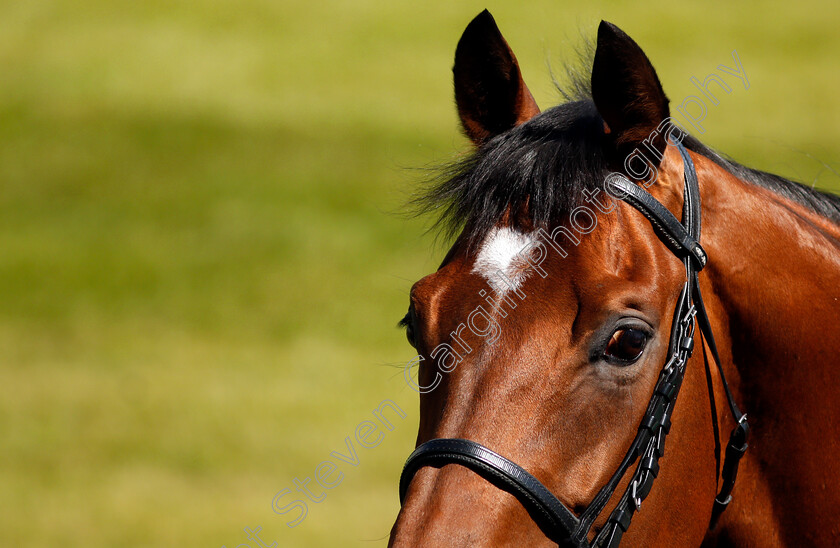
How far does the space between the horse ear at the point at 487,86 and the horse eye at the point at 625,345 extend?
0.72 m

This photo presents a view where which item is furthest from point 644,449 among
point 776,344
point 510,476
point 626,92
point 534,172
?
point 626,92

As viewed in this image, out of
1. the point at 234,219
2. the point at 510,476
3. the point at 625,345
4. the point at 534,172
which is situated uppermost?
the point at 234,219

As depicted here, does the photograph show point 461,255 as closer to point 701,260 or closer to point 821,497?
point 701,260

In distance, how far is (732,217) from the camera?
6.45 ft

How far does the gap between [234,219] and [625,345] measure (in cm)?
910

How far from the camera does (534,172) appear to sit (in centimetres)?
190

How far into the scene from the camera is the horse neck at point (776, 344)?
193cm

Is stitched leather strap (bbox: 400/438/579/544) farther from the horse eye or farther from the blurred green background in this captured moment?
the blurred green background

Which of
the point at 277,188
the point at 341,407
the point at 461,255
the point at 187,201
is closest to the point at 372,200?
the point at 277,188

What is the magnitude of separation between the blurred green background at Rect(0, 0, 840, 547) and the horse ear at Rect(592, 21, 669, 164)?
8.32ft

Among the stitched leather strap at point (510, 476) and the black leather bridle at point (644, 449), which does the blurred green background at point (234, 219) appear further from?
the stitched leather strap at point (510, 476)

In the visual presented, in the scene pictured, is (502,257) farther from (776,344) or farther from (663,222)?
(776,344)

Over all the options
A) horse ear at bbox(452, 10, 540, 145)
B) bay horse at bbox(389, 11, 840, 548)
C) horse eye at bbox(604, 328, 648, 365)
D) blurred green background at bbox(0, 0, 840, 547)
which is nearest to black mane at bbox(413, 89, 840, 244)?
bay horse at bbox(389, 11, 840, 548)

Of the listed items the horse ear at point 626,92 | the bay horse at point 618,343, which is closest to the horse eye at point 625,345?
the bay horse at point 618,343
